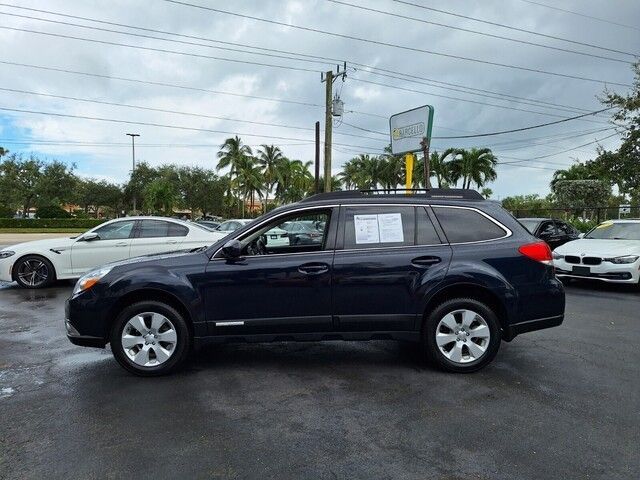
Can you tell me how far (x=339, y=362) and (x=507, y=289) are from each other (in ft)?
6.05

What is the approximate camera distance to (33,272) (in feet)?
31.0

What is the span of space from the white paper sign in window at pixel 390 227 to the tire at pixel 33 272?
7.74 meters

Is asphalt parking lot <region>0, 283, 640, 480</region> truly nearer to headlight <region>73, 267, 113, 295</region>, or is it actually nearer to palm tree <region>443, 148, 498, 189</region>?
headlight <region>73, 267, 113, 295</region>

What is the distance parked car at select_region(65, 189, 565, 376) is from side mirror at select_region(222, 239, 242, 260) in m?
0.01

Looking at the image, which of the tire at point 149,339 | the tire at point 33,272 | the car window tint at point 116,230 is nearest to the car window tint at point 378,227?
the tire at point 149,339

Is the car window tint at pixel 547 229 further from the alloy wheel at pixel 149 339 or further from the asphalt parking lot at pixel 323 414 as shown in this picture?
the alloy wheel at pixel 149 339

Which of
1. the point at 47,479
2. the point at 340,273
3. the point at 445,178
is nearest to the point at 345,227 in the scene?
the point at 340,273

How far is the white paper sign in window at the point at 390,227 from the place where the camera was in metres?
4.61

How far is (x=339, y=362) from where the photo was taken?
4938 mm

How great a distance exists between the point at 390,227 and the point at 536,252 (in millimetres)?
1454

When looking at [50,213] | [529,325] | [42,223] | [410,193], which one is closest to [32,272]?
[410,193]

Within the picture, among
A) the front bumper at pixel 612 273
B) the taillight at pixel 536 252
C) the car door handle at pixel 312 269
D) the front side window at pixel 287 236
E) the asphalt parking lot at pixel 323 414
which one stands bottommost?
the asphalt parking lot at pixel 323 414

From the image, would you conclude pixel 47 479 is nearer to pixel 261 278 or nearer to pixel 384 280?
pixel 261 278

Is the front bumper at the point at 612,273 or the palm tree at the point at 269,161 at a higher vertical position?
the palm tree at the point at 269,161
